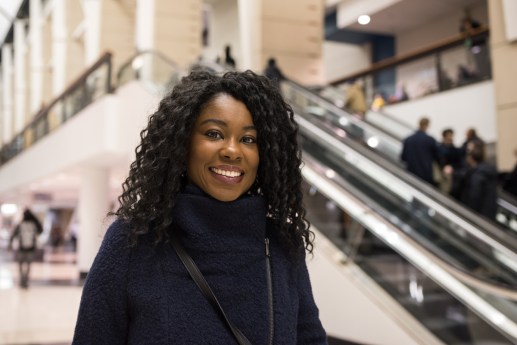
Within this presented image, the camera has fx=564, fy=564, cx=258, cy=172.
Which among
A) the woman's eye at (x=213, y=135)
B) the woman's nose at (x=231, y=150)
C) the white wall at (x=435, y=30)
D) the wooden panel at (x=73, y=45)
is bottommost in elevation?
the woman's nose at (x=231, y=150)

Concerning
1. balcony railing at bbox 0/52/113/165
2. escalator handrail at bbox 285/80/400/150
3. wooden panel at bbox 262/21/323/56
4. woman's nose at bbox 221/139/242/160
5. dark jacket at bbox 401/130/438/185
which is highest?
wooden panel at bbox 262/21/323/56

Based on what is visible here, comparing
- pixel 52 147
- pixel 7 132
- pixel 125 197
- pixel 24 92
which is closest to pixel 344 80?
pixel 52 147

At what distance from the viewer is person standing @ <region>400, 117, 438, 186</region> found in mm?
7484

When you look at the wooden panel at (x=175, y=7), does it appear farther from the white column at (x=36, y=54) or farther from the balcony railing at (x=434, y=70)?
the white column at (x=36, y=54)

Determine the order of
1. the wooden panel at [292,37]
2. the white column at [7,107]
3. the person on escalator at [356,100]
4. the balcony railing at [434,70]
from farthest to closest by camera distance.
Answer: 1. the white column at [7,107]
2. the wooden panel at [292,37]
3. the person on escalator at [356,100]
4. the balcony railing at [434,70]

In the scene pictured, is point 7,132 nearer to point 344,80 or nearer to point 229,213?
point 344,80

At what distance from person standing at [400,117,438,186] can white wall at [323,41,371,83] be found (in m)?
14.5

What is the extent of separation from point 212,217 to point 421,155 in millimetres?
6648

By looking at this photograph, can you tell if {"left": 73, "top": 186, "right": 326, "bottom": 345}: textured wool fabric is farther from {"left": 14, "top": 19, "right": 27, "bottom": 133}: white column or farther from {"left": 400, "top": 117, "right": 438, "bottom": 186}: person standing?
{"left": 14, "top": 19, "right": 27, "bottom": 133}: white column

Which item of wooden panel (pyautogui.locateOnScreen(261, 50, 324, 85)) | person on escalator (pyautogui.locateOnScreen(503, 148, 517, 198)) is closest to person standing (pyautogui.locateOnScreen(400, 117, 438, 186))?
person on escalator (pyautogui.locateOnScreen(503, 148, 517, 198))

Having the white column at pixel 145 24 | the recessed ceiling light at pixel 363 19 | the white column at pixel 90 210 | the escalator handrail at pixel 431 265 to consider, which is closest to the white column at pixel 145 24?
the white column at pixel 145 24

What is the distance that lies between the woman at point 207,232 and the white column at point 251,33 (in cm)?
1401

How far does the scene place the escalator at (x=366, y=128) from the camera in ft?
22.9

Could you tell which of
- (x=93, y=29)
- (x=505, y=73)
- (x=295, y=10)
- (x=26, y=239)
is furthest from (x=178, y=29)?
(x=505, y=73)
